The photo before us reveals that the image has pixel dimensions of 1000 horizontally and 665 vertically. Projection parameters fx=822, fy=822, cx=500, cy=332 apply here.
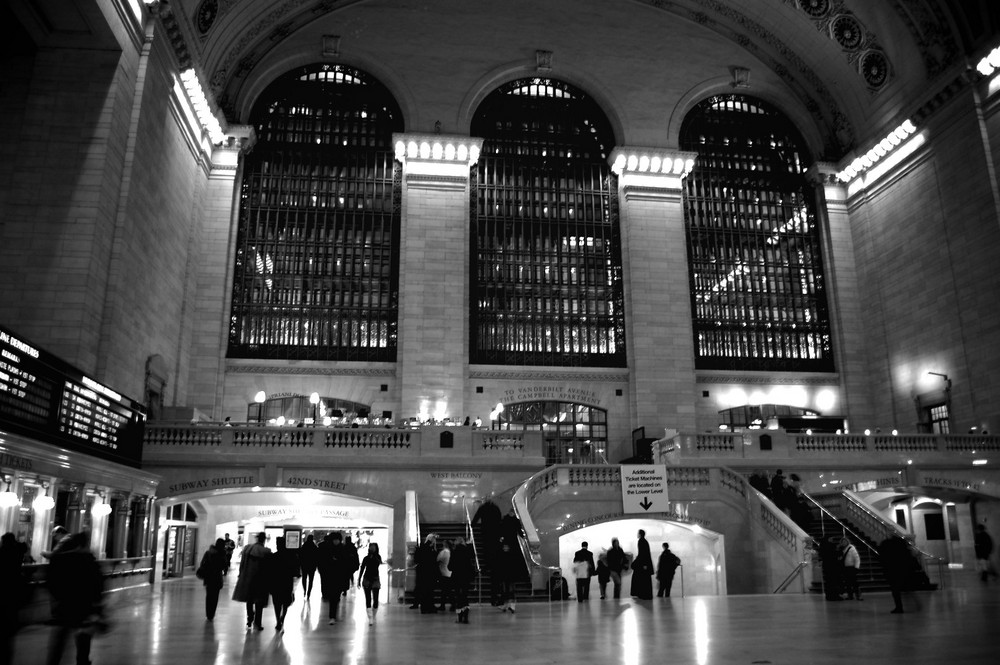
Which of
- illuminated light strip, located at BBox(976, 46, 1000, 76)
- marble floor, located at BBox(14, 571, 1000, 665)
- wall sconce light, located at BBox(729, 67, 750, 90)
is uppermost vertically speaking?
wall sconce light, located at BBox(729, 67, 750, 90)

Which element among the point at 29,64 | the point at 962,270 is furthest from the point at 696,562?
the point at 29,64

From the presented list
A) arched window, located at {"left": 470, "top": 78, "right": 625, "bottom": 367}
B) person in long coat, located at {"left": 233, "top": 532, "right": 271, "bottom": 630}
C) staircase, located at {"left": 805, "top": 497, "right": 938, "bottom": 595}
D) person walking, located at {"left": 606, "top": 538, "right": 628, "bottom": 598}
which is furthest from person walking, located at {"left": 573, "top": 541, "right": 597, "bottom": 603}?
arched window, located at {"left": 470, "top": 78, "right": 625, "bottom": 367}

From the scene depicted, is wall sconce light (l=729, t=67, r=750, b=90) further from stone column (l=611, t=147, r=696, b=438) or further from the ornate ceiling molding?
stone column (l=611, t=147, r=696, b=438)

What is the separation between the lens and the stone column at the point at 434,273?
28.2 metres

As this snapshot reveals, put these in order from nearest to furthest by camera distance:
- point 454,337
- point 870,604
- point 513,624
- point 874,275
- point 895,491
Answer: point 513,624 < point 870,604 < point 895,491 < point 454,337 < point 874,275

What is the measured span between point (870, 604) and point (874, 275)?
66.1ft

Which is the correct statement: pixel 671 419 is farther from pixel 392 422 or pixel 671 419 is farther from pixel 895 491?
pixel 392 422

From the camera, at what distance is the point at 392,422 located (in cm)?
2753

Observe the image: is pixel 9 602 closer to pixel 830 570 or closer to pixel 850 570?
pixel 830 570

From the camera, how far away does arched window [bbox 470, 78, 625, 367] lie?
3017cm

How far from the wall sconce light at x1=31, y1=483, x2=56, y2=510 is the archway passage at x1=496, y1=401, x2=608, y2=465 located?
17.0m

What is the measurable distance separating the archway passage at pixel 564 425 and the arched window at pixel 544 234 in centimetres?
164

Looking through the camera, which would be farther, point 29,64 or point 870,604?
point 29,64

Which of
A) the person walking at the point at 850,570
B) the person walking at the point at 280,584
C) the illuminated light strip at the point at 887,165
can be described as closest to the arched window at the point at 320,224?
the person walking at the point at 850,570
